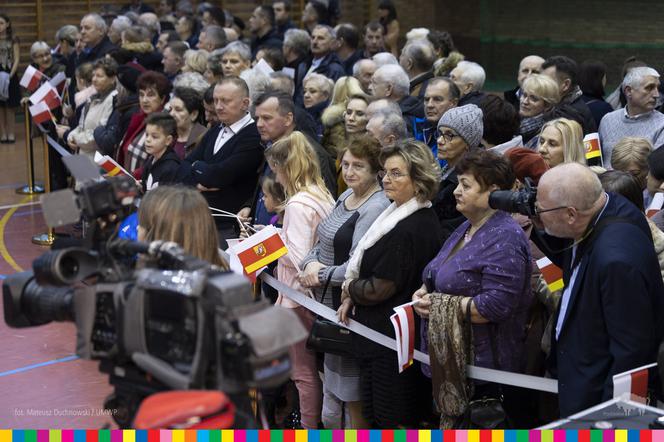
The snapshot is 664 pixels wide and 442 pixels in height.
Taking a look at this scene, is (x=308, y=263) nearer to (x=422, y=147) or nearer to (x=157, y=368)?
(x=422, y=147)

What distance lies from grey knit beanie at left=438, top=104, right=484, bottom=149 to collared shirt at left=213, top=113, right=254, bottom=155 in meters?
1.77

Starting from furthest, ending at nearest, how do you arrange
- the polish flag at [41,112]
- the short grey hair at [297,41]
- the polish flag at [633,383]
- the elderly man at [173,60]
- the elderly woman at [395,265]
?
the short grey hair at [297,41]
the elderly man at [173,60]
the polish flag at [41,112]
the elderly woman at [395,265]
the polish flag at [633,383]

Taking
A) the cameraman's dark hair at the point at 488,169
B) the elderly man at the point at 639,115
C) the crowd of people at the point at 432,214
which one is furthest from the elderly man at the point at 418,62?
the cameraman's dark hair at the point at 488,169

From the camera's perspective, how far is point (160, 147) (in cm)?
757

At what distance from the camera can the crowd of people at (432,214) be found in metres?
4.37

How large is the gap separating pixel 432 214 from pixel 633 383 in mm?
1581

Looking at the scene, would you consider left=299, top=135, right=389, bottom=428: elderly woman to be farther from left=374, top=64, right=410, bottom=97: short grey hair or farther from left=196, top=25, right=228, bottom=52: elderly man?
left=196, top=25, right=228, bottom=52: elderly man

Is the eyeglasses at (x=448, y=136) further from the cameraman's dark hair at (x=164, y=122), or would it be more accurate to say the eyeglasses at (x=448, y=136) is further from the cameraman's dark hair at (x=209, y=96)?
the cameraman's dark hair at (x=209, y=96)

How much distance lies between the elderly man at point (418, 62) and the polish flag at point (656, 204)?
13.0ft

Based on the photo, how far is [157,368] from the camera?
122 inches

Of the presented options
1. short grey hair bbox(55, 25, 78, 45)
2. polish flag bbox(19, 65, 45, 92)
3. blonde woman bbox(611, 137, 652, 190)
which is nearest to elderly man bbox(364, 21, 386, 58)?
short grey hair bbox(55, 25, 78, 45)

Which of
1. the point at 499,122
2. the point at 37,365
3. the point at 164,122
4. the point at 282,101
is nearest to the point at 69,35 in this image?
the point at 164,122

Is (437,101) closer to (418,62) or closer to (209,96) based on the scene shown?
(209,96)

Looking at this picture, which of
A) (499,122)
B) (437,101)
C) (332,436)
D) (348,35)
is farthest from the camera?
(348,35)
